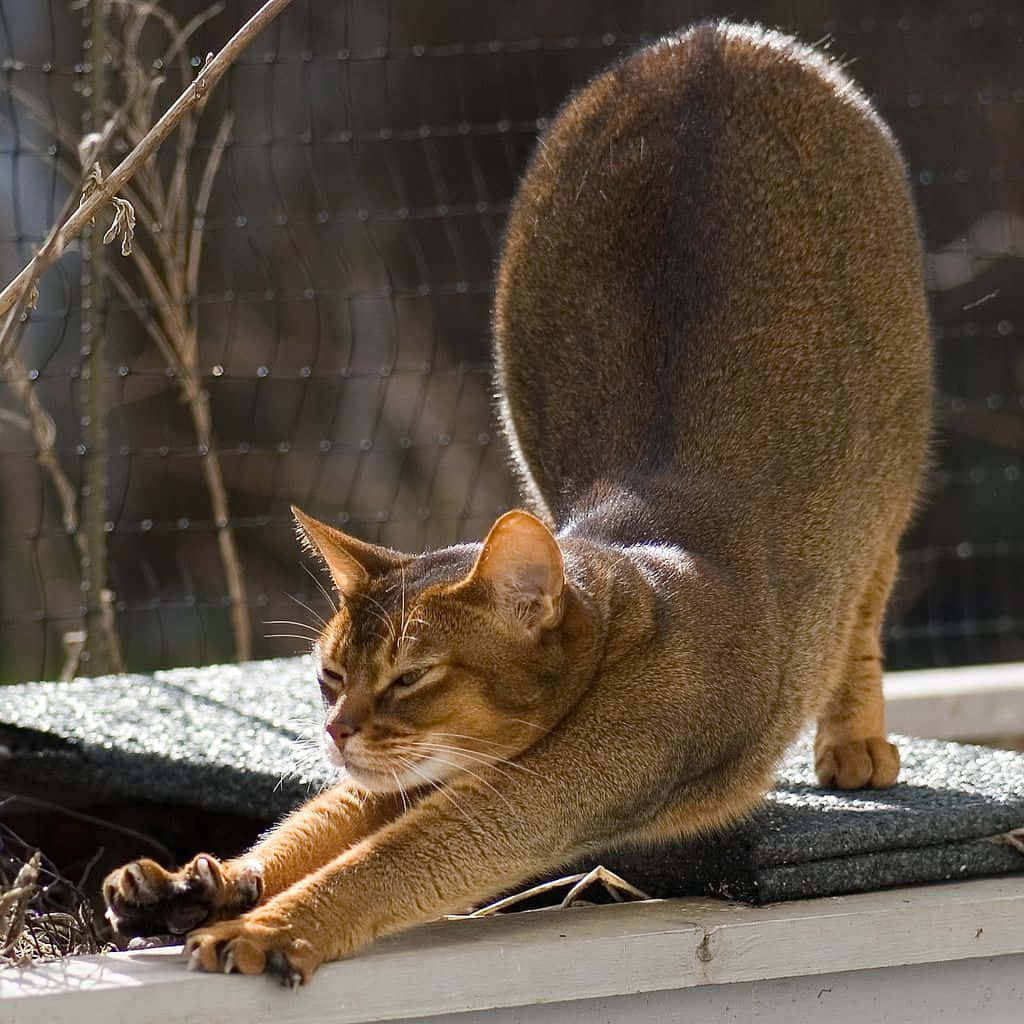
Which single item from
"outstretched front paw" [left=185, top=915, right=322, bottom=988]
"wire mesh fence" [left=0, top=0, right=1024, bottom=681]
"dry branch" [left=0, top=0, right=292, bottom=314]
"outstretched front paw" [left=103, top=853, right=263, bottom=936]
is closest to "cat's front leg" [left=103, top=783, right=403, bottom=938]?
"outstretched front paw" [left=103, top=853, right=263, bottom=936]

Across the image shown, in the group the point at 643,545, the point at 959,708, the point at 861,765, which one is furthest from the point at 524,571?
the point at 959,708

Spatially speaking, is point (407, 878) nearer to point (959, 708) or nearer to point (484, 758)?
point (484, 758)

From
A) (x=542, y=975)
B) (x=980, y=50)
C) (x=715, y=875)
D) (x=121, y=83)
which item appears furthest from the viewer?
(x=980, y=50)

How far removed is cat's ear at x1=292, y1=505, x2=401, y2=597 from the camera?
240 cm

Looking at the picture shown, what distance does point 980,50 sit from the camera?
7516 mm

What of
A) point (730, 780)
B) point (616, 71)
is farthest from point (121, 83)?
point (730, 780)

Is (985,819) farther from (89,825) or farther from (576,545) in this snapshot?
(89,825)

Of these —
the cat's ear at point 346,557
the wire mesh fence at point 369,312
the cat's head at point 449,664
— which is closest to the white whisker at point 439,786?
the cat's head at point 449,664

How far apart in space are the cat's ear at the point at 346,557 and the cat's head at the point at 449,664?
3 cm

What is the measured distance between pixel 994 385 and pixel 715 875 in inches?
221

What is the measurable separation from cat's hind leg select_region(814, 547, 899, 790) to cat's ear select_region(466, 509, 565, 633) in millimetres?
739

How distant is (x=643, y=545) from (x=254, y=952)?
33.5 inches

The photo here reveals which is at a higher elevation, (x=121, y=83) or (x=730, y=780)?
(x=121, y=83)

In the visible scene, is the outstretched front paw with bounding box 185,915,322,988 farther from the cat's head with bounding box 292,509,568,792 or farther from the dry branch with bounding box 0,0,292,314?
the dry branch with bounding box 0,0,292,314
